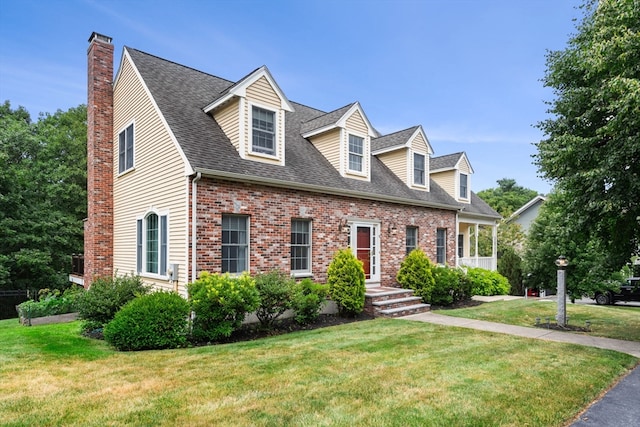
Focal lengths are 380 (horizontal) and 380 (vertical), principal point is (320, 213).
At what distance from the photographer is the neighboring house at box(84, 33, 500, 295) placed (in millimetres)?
9500

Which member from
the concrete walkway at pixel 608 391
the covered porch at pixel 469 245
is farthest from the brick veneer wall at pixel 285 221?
the covered porch at pixel 469 245

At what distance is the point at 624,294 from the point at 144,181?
24364 mm

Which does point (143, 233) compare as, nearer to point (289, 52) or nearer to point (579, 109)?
point (579, 109)

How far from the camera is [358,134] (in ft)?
44.9

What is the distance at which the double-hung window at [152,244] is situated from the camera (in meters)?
10.1

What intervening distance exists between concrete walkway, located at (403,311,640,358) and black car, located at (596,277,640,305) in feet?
48.1

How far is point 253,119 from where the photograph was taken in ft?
35.3

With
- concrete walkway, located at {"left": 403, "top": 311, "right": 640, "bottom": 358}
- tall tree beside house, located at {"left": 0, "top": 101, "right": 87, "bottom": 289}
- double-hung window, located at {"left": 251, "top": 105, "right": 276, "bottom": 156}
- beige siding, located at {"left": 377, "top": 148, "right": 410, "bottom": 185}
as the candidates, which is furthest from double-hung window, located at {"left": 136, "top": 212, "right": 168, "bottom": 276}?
tall tree beside house, located at {"left": 0, "top": 101, "right": 87, "bottom": 289}

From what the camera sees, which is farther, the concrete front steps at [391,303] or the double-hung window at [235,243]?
the concrete front steps at [391,303]

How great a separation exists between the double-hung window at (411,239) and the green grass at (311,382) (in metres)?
6.95

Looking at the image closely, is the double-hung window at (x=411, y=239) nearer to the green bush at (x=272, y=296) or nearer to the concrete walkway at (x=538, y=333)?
the concrete walkway at (x=538, y=333)

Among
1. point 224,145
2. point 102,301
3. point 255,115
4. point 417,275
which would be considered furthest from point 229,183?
point 417,275

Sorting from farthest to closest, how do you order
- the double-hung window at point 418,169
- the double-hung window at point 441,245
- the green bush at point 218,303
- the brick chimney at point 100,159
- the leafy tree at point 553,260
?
the leafy tree at point 553,260 → the double-hung window at point 441,245 → the double-hung window at point 418,169 → the brick chimney at point 100,159 → the green bush at point 218,303

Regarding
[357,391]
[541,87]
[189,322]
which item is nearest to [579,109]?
[541,87]
